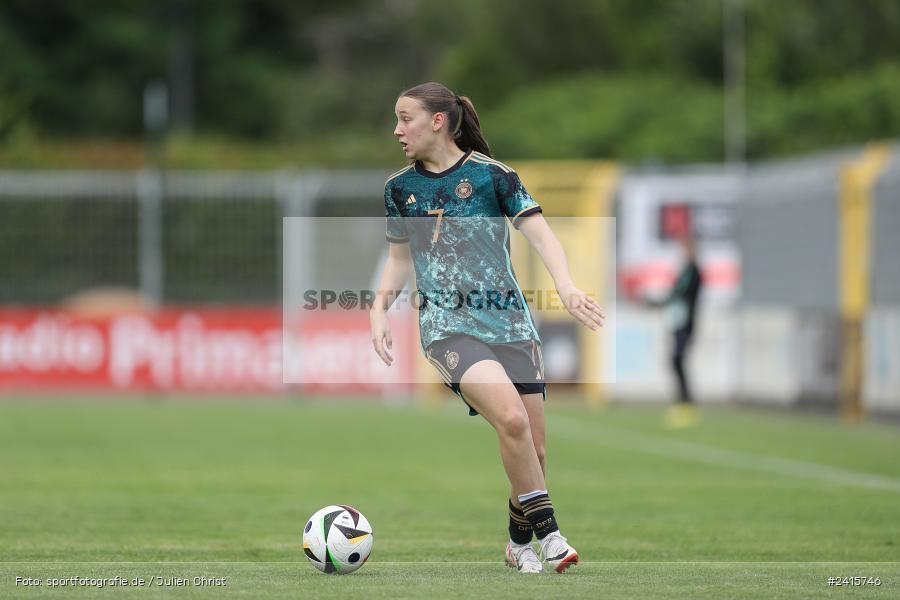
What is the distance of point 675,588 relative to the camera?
26.1 feet

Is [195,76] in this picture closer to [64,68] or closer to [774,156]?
[64,68]

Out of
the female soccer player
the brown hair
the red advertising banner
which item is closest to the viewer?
the female soccer player

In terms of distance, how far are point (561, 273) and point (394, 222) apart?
93 cm

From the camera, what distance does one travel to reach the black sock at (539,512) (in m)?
8.31

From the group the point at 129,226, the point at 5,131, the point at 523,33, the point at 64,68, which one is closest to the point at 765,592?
the point at 129,226

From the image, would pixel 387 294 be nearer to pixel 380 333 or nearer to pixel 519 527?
pixel 380 333

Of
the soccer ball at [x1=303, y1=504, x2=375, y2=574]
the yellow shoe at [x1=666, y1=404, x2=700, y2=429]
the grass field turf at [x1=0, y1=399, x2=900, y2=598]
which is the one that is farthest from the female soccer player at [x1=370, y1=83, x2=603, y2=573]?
the yellow shoe at [x1=666, y1=404, x2=700, y2=429]

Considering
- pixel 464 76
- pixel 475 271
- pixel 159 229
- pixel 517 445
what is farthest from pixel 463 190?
pixel 464 76

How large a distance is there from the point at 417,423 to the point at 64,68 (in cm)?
3929

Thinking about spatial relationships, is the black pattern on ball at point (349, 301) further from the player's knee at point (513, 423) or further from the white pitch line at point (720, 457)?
the player's knee at point (513, 423)

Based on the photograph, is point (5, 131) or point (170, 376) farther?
point (5, 131)

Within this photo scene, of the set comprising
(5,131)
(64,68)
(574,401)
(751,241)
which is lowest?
(574,401)

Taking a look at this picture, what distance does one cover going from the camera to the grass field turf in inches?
328

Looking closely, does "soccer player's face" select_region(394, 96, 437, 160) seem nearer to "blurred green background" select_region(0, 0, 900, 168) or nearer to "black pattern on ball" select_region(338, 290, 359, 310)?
"black pattern on ball" select_region(338, 290, 359, 310)
